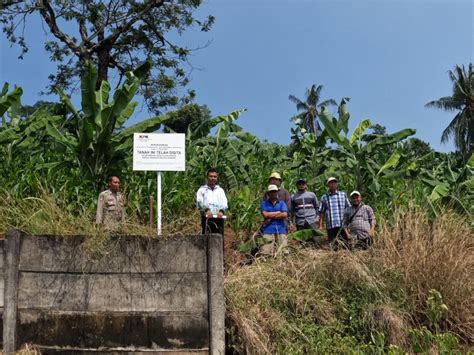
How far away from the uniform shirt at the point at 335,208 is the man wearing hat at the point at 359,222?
0.09 m

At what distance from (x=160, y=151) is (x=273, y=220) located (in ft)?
5.96

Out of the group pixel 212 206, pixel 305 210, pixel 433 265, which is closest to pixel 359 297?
pixel 433 265

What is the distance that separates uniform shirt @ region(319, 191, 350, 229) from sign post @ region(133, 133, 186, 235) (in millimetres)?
2332

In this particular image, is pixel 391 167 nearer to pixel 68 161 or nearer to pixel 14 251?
pixel 68 161

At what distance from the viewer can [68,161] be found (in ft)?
30.4

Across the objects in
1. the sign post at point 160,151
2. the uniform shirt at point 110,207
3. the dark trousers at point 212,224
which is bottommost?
the dark trousers at point 212,224

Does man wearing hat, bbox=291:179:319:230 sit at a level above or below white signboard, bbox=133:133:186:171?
below

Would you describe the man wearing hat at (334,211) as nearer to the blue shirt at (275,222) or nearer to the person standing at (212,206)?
the blue shirt at (275,222)

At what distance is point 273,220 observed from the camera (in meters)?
7.46

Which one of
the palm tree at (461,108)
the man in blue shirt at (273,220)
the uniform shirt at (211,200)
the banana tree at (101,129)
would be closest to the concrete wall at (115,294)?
the uniform shirt at (211,200)

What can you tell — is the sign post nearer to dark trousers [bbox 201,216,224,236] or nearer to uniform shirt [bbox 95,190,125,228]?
uniform shirt [bbox 95,190,125,228]

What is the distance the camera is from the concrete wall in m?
5.73

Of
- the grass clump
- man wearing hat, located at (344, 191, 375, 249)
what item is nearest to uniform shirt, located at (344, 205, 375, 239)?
man wearing hat, located at (344, 191, 375, 249)

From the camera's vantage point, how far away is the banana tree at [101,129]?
836cm
